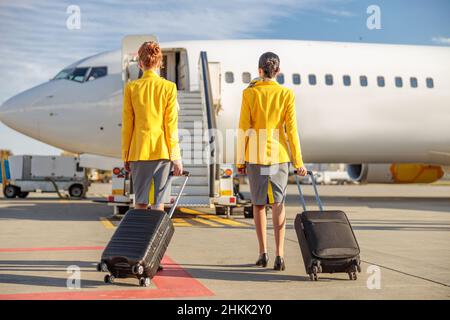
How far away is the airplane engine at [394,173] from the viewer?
19.0m

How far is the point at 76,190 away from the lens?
2080cm

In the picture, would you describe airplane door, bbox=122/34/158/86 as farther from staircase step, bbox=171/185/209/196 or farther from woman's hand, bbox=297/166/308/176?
woman's hand, bbox=297/166/308/176

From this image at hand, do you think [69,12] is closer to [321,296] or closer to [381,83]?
[321,296]

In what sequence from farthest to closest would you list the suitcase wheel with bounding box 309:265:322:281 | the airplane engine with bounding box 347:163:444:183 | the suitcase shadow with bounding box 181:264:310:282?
1. the airplane engine with bounding box 347:163:444:183
2. the suitcase shadow with bounding box 181:264:310:282
3. the suitcase wheel with bounding box 309:265:322:281

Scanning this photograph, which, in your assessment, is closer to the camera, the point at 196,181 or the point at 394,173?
the point at 196,181

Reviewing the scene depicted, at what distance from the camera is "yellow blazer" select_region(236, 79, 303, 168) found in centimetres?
524

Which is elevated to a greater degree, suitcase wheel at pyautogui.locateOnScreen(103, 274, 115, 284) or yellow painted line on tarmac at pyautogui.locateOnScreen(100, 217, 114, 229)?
suitcase wheel at pyautogui.locateOnScreen(103, 274, 115, 284)

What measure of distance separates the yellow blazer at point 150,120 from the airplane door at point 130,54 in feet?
25.2

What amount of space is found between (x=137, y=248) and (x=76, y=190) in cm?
1700

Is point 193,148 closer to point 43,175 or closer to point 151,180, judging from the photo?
point 151,180

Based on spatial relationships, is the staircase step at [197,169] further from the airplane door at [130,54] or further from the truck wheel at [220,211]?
the airplane door at [130,54]

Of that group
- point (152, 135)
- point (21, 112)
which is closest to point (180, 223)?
point (152, 135)

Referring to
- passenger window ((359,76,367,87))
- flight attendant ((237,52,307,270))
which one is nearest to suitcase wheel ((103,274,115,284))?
flight attendant ((237,52,307,270))

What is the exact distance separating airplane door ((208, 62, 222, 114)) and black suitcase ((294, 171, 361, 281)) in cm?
894
